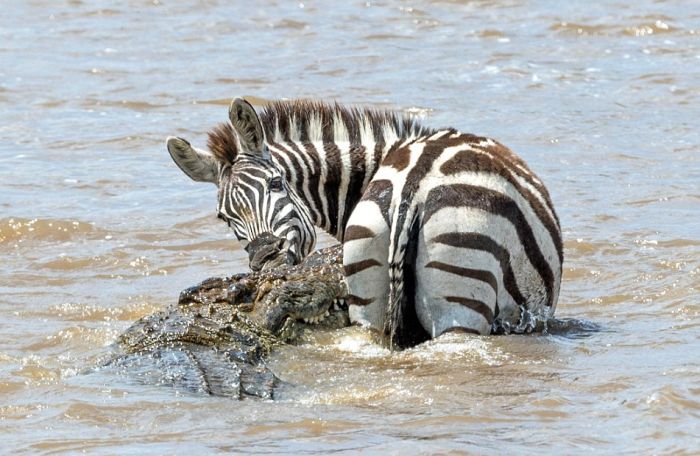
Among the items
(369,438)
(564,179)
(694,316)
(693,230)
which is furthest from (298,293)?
(564,179)

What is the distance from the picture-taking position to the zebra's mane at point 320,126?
25.7 ft

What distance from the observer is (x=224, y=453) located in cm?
557

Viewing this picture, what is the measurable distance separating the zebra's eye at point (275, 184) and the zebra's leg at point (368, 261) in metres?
0.86

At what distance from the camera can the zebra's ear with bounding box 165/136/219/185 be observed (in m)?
7.88

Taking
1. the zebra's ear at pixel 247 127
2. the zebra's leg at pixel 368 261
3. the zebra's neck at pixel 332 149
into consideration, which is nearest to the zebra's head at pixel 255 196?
the zebra's ear at pixel 247 127

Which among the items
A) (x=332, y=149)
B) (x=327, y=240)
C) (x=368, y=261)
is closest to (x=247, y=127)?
(x=332, y=149)

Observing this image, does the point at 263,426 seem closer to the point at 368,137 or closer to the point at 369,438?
the point at 369,438

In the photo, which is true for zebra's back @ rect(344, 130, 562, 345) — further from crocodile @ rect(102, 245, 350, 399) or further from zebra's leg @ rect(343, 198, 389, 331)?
crocodile @ rect(102, 245, 350, 399)

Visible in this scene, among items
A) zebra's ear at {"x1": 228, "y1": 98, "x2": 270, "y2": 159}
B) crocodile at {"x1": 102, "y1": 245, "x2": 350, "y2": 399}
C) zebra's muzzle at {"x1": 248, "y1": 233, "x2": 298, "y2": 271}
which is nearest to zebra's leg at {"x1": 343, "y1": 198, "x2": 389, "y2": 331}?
crocodile at {"x1": 102, "y1": 245, "x2": 350, "y2": 399}

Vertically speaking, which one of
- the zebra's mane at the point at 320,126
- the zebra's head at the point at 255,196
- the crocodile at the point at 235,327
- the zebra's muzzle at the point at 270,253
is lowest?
the crocodile at the point at 235,327

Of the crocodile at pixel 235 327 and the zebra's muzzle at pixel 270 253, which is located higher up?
the zebra's muzzle at pixel 270 253

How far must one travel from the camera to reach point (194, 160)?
7.92 meters

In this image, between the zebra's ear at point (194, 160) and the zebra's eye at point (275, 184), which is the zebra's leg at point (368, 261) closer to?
the zebra's eye at point (275, 184)

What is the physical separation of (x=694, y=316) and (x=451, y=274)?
225cm
